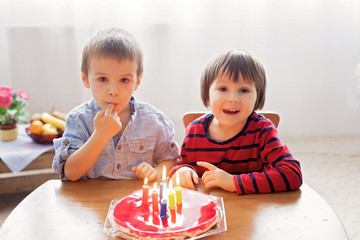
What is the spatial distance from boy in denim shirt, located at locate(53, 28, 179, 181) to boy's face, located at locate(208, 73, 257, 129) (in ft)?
0.71

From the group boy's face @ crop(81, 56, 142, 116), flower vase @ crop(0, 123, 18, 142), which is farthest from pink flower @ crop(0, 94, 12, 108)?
boy's face @ crop(81, 56, 142, 116)

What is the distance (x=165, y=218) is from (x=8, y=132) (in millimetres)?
1609

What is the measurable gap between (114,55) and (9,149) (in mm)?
1186

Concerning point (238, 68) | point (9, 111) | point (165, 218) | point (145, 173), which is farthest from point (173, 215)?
point (9, 111)

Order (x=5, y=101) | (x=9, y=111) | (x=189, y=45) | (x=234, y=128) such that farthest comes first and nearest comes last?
(x=189, y=45) → (x=9, y=111) → (x=5, y=101) → (x=234, y=128)

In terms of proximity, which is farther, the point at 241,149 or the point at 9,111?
the point at 9,111

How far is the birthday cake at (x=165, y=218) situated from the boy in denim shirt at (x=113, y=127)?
202 mm

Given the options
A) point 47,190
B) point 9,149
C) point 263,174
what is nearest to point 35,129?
point 9,149

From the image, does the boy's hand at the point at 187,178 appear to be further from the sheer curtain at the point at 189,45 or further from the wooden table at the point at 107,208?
the sheer curtain at the point at 189,45

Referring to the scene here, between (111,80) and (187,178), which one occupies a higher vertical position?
(111,80)

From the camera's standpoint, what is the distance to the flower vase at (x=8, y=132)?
6.98 feet

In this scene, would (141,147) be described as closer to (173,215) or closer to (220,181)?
(220,181)

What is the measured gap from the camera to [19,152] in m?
1.99

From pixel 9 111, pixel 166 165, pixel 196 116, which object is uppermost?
pixel 196 116
